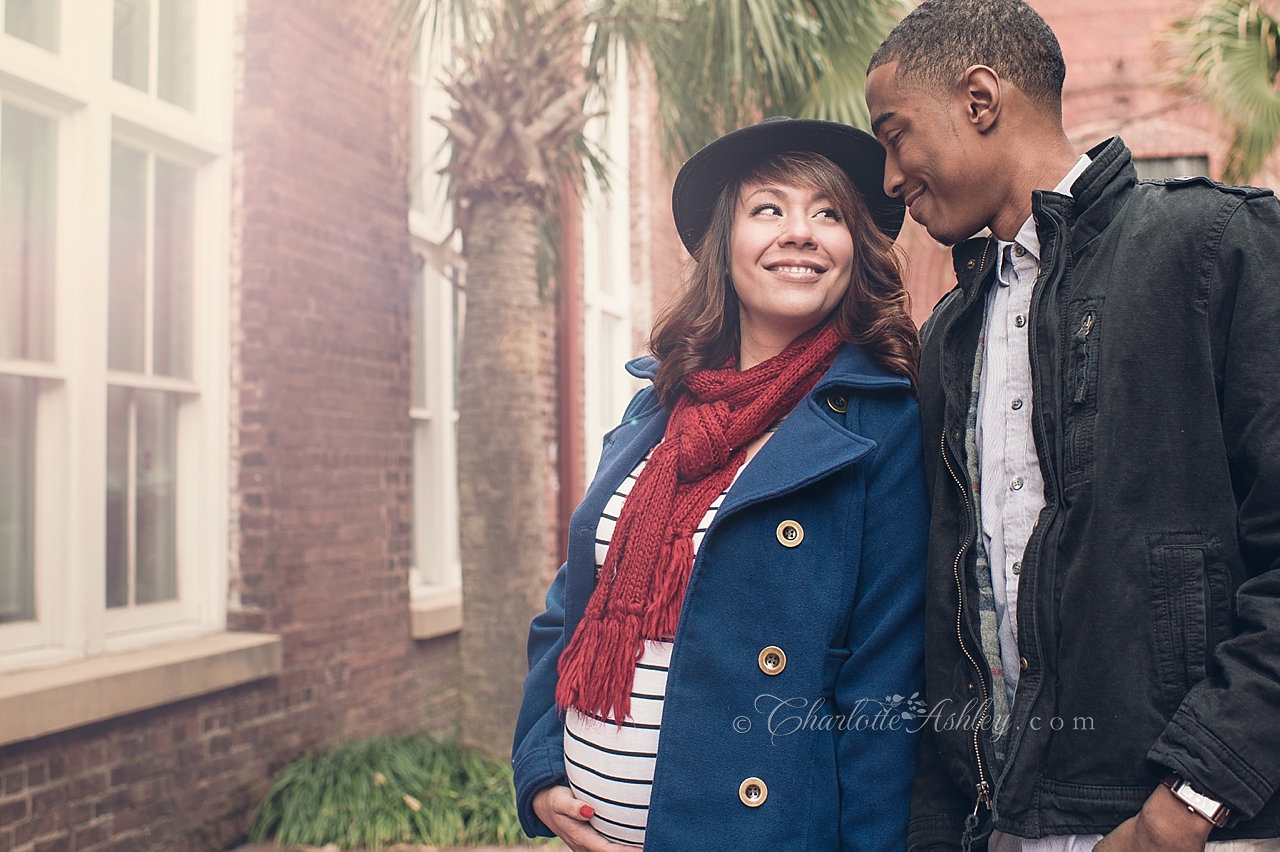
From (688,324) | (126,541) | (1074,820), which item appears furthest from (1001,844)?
(126,541)

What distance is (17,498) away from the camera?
12.0ft

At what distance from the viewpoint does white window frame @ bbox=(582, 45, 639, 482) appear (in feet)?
30.7

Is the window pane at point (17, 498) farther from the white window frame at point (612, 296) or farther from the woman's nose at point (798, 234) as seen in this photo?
the white window frame at point (612, 296)

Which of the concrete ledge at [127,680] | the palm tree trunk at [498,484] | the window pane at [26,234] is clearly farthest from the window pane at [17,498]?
the palm tree trunk at [498,484]

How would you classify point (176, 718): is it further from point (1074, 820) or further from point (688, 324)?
point (1074, 820)

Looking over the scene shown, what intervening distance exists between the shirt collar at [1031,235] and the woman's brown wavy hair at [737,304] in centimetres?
28

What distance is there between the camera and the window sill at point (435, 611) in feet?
18.9

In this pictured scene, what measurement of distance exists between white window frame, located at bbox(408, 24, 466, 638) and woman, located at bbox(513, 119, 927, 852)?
159 inches

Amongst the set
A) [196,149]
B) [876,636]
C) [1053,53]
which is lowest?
[876,636]

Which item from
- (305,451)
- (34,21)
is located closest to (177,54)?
(34,21)

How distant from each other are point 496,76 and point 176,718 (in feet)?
10.3

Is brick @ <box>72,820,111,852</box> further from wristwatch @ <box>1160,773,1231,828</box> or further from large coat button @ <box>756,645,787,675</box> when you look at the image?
wristwatch @ <box>1160,773,1231,828</box>

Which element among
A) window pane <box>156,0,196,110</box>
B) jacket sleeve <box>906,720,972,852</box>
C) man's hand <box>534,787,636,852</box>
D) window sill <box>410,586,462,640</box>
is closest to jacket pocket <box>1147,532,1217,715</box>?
jacket sleeve <box>906,720,972,852</box>

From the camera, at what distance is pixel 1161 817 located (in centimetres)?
133
